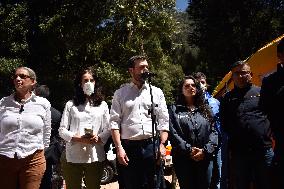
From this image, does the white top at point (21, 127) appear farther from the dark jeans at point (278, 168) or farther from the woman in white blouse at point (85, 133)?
the dark jeans at point (278, 168)

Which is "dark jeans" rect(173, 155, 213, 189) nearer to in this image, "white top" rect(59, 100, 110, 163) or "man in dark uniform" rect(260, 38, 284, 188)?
"white top" rect(59, 100, 110, 163)

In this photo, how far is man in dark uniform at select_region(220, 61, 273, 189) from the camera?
4766mm

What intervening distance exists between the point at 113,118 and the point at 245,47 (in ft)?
76.1

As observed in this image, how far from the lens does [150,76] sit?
461 cm

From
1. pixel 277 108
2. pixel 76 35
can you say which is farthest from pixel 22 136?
pixel 76 35

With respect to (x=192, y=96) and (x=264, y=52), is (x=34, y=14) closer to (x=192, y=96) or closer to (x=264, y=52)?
(x=264, y=52)

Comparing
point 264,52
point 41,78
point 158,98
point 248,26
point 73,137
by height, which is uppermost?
point 248,26

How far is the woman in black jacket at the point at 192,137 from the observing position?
503 cm

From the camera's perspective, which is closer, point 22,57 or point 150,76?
point 150,76

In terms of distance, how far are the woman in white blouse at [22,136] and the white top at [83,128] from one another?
0.33 m

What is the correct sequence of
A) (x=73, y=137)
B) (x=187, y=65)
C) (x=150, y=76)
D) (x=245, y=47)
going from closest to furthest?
(x=150, y=76) → (x=73, y=137) → (x=245, y=47) → (x=187, y=65)

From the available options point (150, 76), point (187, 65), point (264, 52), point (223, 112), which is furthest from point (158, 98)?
point (187, 65)

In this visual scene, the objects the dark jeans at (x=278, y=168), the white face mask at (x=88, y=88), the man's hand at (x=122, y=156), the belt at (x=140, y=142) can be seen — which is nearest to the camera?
the dark jeans at (x=278, y=168)

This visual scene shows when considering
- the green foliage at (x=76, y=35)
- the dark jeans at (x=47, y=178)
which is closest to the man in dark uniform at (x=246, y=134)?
the dark jeans at (x=47, y=178)
